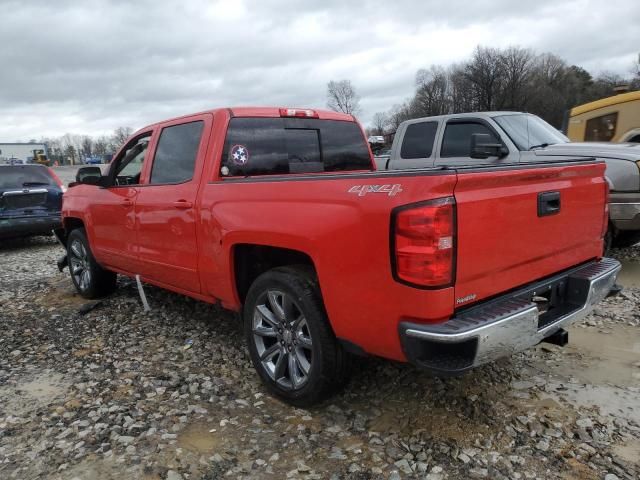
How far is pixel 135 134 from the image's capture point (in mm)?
4738

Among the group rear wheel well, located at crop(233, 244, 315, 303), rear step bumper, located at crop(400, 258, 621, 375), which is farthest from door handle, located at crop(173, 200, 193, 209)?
rear step bumper, located at crop(400, 258, 621, 375)

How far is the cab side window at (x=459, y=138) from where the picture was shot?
678 centimetres

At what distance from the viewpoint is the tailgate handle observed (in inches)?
106

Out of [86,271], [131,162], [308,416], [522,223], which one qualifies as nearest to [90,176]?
[131,162]

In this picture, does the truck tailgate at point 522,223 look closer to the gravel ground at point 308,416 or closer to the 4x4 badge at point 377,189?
the 4x4 badge at point 377,189

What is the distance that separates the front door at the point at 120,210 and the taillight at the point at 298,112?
1.33m

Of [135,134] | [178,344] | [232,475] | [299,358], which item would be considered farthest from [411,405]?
[135,134]

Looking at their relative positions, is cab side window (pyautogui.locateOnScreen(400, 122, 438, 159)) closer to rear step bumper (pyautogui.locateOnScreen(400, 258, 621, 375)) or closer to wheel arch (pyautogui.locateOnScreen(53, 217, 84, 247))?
wheel arch (pyautogui.locateOnScreen(53, 217, 84, 247))

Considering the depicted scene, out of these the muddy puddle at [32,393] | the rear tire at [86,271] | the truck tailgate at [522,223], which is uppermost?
the truck tailgate at [522,223]

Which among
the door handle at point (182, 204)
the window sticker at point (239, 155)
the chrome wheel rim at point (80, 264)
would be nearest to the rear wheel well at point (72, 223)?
the chrome wheel rim at point (80, 264)

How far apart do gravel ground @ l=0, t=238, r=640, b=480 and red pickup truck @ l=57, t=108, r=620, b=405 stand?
359 millimetres

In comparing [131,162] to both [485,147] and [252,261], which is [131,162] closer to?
[252,261]

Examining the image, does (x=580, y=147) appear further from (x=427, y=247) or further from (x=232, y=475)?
(x=232, y=475)

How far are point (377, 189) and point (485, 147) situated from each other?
13.1 ft
